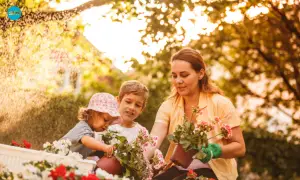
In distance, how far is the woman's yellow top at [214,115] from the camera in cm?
362

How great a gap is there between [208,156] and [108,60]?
715 cm

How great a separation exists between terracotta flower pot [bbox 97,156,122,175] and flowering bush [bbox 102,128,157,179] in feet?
0.09

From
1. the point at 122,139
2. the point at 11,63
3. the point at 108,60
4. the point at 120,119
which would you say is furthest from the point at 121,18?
the point at 122,139

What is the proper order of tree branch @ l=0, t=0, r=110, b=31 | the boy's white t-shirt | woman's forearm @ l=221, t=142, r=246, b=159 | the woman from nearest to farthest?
1. woman's forearm @ l=221, t=142, r=246, b=159
2. the woman
3. the boy's white t-shirt
4. tree branch @ l=0, t=0, r=110, b=31

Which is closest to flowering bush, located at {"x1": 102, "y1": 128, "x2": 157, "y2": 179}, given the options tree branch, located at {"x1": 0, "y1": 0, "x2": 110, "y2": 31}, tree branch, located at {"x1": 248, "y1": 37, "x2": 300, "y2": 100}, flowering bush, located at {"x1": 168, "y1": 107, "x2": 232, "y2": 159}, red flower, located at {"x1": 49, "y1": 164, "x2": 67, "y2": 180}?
flowering bush, located at {"x1": 168, "y1": 107, "x2": 232, "y2": 159}

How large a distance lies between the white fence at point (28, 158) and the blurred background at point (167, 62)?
507 cm

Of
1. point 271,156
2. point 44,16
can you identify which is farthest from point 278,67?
point 44,16

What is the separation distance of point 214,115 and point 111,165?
0.96m

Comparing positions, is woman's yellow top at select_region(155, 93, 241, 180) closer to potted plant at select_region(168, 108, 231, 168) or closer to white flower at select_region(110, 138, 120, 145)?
potted plant at select_region(168, 108, 231, 168)

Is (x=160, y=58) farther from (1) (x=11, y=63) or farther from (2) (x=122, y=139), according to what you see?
(2) (x=122, y=139)

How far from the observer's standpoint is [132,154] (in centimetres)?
304

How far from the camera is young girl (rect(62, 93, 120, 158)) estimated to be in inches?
145

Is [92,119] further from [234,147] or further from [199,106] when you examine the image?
[234,147]

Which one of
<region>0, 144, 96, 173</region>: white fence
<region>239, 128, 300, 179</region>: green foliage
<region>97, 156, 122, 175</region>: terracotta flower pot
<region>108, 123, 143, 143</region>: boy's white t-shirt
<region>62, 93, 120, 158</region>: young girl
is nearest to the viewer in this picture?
<region>0, 144, 96, 173</region>: white fence
